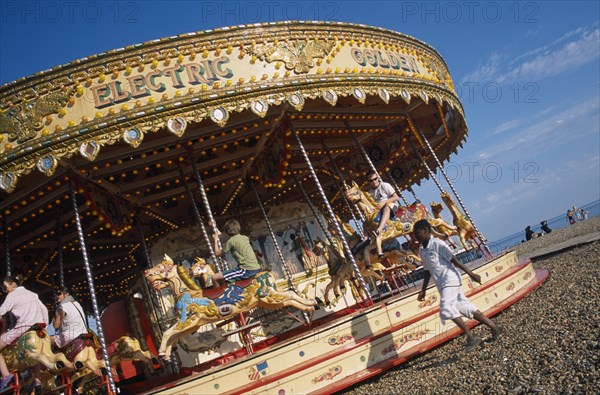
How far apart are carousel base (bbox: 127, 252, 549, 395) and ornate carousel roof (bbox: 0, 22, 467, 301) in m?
3.24

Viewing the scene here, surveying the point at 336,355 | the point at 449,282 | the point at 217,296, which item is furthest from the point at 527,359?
the point at 217,296

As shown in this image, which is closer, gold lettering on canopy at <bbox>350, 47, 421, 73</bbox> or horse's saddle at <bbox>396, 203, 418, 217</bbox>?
gold lettering on canopy at <bbox>350, 47, 421, 73</bbox>

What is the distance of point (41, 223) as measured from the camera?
9.66 meters

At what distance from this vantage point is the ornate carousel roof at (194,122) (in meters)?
5.74

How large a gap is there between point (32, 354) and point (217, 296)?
2453 mm

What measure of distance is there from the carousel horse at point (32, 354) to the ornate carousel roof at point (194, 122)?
2032 millimetres

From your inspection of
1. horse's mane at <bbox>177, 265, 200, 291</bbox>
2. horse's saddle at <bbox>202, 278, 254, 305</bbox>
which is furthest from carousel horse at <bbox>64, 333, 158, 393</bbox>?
horse's saddle at <bbox>202, 278, 254, 305</bbox>

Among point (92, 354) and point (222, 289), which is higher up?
point (222, 289)

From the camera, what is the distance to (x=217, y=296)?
6105 mm

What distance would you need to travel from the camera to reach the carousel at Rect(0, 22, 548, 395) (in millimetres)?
5387

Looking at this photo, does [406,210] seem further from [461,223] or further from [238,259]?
[238,259]

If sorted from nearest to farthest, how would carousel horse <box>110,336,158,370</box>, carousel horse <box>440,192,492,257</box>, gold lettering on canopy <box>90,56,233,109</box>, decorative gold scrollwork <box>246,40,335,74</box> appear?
gold lettering on canopy <box>90,56,233,109</box>
carousel horse <box>110,336,158,370</box>
decorative gold scrollwork <box>246,40,335,74</box>
carousel horse <box>440,192,492,257</box>

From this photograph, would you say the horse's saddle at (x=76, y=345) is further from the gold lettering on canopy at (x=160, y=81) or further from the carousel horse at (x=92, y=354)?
the gold lettering on canopy at (x=160, y=81)

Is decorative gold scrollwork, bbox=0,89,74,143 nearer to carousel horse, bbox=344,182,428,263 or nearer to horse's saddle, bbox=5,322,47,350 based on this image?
horse's saddle, bbox=5,322,47,350
